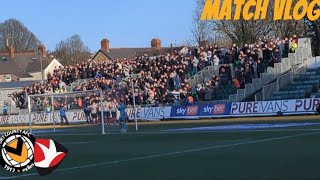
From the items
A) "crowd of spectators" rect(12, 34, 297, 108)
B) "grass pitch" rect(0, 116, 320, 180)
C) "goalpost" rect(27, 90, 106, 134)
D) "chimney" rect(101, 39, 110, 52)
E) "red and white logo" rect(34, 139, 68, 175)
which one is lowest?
"grass pitch" rect(0, 116, 320, 180)

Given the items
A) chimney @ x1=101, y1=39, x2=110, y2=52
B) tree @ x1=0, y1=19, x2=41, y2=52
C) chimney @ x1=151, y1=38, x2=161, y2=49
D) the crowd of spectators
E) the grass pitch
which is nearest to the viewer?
the grass pitch

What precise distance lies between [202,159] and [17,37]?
117829mm

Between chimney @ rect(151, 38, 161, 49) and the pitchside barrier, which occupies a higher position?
chimney @ rect(151, 38, 161, 49)

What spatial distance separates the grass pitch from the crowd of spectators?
15146mm

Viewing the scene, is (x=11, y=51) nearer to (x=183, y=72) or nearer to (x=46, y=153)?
(x=183, y=72)

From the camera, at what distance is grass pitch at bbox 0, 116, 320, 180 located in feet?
45.7

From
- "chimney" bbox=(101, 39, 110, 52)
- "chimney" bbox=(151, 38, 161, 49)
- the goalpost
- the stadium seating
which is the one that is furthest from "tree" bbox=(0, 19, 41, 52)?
the stadium seating

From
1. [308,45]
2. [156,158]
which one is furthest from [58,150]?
[308,45]

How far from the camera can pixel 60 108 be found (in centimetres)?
4194

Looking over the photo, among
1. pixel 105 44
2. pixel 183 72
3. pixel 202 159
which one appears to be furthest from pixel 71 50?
pixel 202 159

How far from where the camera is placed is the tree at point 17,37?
4991 inches

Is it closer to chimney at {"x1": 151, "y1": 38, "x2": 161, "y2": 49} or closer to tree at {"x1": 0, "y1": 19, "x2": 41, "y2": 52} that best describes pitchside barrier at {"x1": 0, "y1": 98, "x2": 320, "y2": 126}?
chimney at {"x1": 151, "y1": 38, "x2": 161, "y2": 49}

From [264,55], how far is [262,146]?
83.7ft

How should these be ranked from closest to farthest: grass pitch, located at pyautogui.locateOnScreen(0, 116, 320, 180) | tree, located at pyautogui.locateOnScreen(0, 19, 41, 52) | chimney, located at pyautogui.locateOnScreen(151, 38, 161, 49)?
grass pitch, located at pyautogui.locateOnScreen(0, 116, 320, 180) < chimney, located at pyautogui.locateOnScreen(151, 38, 161, 49) < tree, located at pyautogui.locateOnScreen(0, 19, 41, 52)
